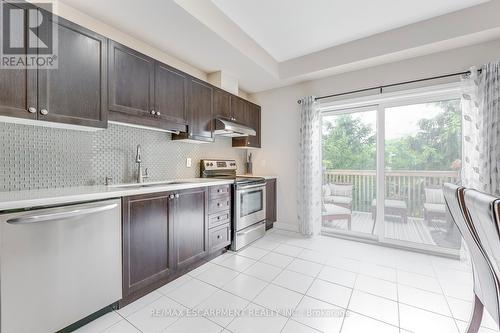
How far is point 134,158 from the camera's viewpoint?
2328 millimetres

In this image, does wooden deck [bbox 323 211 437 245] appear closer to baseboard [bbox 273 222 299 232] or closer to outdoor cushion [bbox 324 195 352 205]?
outdoor cushion [bbox 324 195 352 205]

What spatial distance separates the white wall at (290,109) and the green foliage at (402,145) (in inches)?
19.7

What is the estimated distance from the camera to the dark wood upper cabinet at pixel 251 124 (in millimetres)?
3615

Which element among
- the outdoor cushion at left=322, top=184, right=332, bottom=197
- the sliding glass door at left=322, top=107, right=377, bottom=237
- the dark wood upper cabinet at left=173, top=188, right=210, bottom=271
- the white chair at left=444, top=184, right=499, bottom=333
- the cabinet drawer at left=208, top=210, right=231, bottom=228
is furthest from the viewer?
the outdoor cushion at left=322, top=184, right=332, bottom=197

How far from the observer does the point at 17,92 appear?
1348mm

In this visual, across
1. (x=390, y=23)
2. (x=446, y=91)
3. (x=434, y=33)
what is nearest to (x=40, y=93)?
(x=390, y=23)

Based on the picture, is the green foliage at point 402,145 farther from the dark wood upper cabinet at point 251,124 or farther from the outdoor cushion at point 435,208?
the dark wood upper cabinet at point 251,124

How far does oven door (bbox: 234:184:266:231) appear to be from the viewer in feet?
9.29

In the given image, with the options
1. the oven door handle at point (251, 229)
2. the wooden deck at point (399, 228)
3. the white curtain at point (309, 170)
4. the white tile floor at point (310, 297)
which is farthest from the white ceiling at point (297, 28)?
the white tile floor at point (310, 297)

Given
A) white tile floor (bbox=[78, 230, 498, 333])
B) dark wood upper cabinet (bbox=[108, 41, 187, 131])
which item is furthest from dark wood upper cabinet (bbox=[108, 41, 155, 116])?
white tile floor (bbox=[78, 230, 498, 333])

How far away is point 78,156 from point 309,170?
9.34 ft

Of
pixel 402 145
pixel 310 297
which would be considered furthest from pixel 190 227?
pixel 402 145

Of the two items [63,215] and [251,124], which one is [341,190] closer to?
[251,124]

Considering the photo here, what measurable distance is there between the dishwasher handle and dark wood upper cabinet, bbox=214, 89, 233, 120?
185 centimetres
